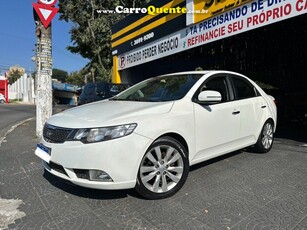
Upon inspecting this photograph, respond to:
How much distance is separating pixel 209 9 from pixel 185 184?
20.5 feet

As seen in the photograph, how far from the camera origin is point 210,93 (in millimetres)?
4117

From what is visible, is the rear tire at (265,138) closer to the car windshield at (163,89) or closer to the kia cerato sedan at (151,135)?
the kia cerato sedan at (151,135)

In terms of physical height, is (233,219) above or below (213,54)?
below

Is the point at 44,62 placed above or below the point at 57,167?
above

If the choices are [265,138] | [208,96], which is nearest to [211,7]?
[265,138]

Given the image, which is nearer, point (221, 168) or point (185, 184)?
point (185, 184)

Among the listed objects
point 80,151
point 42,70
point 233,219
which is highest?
point 42,70

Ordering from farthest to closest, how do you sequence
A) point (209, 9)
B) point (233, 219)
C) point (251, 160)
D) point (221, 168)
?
point (209, 9) < point (251, 160) < point (221, 168) < point (233, 219)

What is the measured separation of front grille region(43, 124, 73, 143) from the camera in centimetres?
352

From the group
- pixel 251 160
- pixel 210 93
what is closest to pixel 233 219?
pixel 210 93

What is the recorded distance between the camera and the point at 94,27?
23.1 m

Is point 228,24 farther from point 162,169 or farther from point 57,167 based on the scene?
point 57,167

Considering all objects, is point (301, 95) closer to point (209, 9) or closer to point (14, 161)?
point (209, 9)

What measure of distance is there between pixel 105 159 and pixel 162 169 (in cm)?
80
